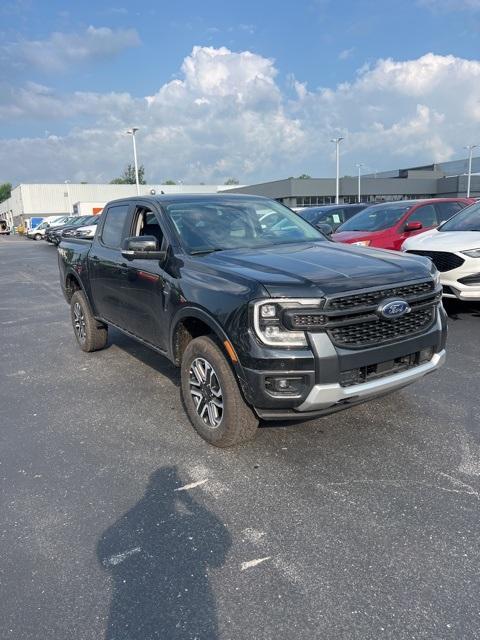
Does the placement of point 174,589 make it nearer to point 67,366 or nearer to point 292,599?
point 292,599

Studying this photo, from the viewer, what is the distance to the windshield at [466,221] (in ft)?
24.8

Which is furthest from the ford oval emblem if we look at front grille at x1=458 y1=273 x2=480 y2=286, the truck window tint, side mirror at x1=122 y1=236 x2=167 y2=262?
front grille at x1=458 y1=273 x2=480 y2=286

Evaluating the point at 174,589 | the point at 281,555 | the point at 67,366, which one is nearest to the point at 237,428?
the point at 281,555

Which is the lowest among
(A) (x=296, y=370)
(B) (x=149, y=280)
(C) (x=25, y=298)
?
(C) (x=25, y=298)

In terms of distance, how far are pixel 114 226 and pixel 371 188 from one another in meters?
69.6

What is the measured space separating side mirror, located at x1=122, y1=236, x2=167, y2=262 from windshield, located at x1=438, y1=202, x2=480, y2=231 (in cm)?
524

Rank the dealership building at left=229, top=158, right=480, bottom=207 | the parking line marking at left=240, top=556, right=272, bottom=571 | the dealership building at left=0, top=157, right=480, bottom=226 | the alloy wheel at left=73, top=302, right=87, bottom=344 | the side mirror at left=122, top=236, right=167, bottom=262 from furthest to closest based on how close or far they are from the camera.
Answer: the dealership building at left=0, top=157, right=480, bottom=226
the dealership building at left=229, top=158, right=480, bottom=207
the alloy wheel at left=73, top=302, right=87, bottom=344
the side mirror at left=122, top=236, right=167, bottom=262
the parking line marking at left=240, top=556, right=272, bottom=571

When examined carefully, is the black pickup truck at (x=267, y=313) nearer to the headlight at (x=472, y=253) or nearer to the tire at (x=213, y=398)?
the tire at (x=213, y=398)

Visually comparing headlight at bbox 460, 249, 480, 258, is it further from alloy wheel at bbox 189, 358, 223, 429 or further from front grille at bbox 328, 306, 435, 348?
alloy wheel at bbox 189, 358, 223, 429

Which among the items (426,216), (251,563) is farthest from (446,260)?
(251,563)

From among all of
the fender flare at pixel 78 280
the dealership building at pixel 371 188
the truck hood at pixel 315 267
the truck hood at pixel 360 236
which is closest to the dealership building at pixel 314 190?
the dealership building at pixel 371 188

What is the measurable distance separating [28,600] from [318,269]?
252cm

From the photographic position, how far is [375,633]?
6.89 feet

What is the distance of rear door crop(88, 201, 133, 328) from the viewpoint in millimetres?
5203
